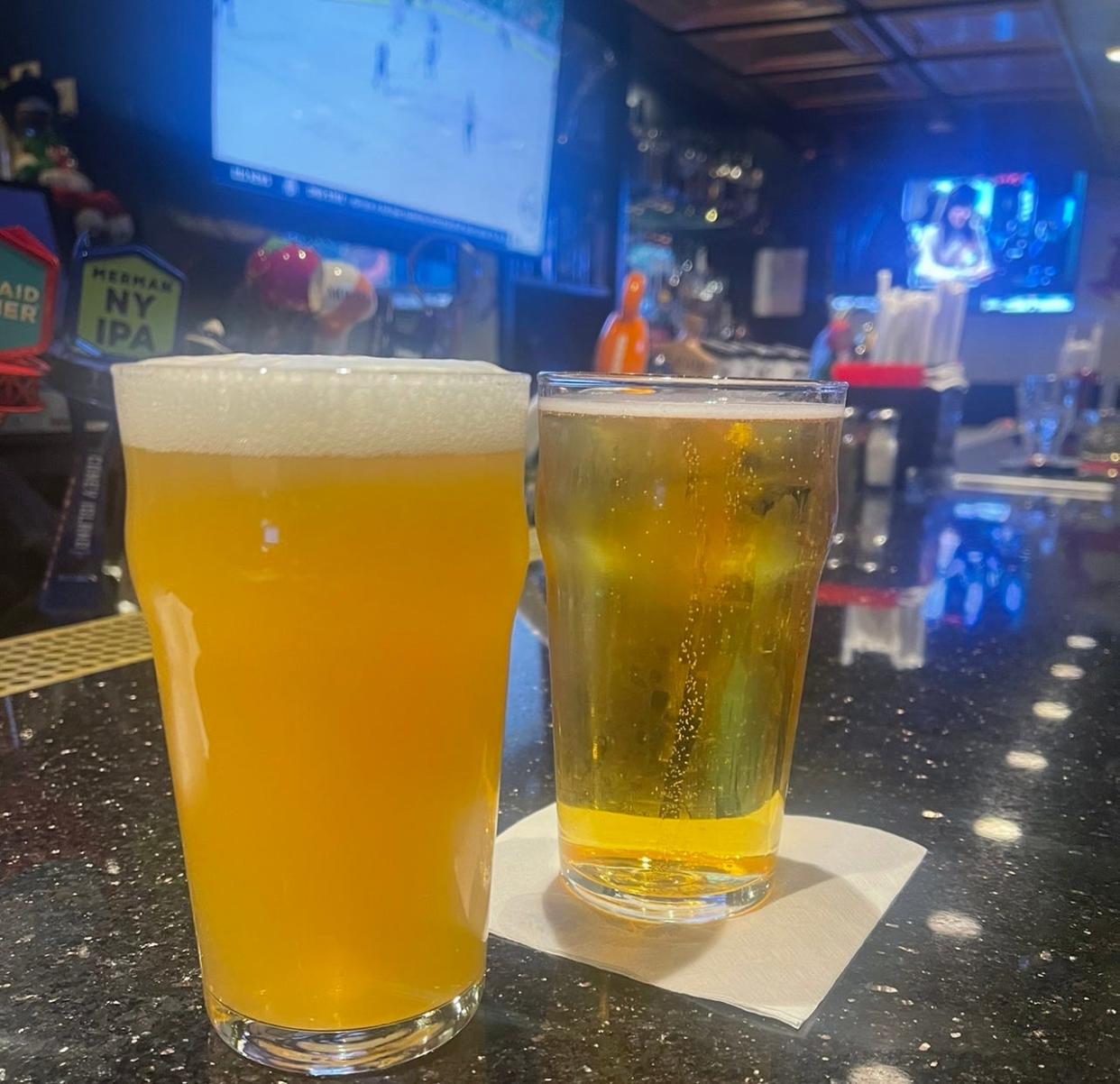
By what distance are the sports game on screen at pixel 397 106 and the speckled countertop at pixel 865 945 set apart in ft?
3.62

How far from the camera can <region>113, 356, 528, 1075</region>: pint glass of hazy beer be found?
1.21 ft

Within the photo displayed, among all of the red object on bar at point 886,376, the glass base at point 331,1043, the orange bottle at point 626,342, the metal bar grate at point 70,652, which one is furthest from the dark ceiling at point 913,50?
the glass base at point 331,1043

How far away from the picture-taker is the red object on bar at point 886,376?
102 inches

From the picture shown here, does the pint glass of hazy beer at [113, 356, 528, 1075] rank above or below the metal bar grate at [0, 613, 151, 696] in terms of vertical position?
above

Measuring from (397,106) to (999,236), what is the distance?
5.22 m

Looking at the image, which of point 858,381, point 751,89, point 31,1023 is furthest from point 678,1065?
point 751,89

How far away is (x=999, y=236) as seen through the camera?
6.13 meters

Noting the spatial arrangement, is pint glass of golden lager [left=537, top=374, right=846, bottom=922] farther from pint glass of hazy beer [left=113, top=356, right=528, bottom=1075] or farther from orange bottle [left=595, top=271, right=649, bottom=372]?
orange bottle [left=595, top=271, right=649, bottom=372]

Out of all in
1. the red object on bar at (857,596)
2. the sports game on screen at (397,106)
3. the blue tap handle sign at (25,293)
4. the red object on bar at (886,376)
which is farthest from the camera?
the red object on bar at (886,376)

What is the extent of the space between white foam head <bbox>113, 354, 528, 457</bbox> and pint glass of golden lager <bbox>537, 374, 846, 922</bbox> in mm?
111

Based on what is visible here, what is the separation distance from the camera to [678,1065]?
0.40 meters

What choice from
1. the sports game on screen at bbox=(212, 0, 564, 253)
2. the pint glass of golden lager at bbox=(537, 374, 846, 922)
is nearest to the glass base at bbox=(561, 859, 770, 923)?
the pint glass of golden lager at bbox=(537, 374, 846, 922)

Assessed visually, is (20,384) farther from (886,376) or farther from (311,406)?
(886,376)

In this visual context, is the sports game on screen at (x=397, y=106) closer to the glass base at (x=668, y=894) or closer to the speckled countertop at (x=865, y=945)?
the speckled countertop at (x=865, y=945)
